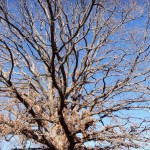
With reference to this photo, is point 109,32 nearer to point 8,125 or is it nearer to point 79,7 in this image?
point 79,7

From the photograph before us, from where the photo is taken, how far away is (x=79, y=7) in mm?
11695

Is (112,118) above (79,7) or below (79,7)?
below

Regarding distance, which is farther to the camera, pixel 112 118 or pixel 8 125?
pixel 112 118

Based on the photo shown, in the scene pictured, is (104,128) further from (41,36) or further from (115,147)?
(41,36)

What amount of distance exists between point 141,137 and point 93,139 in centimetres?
165

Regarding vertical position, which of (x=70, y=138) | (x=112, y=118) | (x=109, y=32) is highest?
(x=109, y=32)

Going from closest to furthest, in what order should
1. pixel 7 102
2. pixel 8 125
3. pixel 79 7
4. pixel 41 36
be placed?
1. pixel 8 125
2. pixel 7 102
3. pixel 79 7
4. pixel 41 36

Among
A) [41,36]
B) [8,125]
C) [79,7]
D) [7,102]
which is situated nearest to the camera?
[8,125]

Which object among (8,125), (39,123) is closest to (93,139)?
(39,123)

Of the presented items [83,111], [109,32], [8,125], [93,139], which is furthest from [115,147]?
[109,32]

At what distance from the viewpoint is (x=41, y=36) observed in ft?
42.9

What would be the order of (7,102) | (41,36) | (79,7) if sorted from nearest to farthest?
(7,102) → (79,7) → (41,36)

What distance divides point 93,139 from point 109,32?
181 inches

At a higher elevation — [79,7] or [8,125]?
[79,7]
